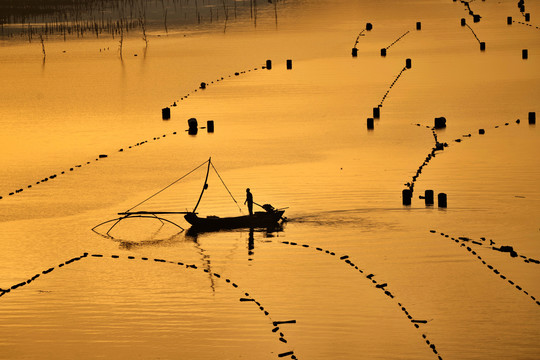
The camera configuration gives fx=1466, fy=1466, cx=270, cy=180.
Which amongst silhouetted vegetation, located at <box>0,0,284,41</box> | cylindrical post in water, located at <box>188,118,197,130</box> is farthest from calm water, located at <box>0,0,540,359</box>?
silhouetted vegetation, located at <box>0,0,284,41</box>

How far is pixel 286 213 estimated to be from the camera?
103 feet

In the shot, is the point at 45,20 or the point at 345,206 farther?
the point at 45,20

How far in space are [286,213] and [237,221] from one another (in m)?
1.68

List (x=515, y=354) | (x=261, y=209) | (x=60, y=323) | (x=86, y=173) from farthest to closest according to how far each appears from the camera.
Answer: (x=86, y=173) < (x=261, y=209) < (x=60, y=323) < (x=515, y=354)

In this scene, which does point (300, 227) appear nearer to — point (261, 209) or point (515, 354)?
point (261, 209)

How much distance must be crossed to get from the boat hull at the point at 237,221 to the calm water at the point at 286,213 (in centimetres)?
26

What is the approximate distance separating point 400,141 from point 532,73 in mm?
19720

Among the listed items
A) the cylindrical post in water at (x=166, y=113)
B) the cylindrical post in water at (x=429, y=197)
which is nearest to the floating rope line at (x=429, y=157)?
the cylindrical post in water at (x=429, y=197)

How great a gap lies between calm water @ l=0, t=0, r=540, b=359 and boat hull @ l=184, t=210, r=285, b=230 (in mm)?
260

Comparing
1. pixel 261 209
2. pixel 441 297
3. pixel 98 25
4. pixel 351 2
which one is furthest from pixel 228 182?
pixel 351 2

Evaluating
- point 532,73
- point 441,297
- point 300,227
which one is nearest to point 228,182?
point 300,227

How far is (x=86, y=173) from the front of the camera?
127 feet

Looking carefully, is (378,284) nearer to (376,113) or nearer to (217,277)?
(217,277)

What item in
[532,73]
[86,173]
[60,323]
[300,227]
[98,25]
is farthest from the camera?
[98,25]
